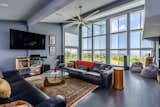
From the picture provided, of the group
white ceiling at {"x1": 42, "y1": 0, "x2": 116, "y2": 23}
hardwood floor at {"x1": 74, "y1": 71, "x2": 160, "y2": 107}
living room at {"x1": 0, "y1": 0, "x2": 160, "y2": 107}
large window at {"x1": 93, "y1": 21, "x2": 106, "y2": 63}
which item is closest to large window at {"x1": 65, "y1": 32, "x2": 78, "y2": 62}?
living room at {"x1": 0, "y1": 0, "x2": 160, "y2": 107}

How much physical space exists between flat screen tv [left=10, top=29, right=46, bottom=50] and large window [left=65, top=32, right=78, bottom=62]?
234 centimetres

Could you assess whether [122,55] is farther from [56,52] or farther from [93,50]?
[56,52]

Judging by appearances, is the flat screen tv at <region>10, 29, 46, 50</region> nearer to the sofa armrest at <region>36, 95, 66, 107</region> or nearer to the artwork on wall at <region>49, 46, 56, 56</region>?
the artwork on wall at <region>49, 46, 56, 56</region>

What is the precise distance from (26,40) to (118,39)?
238 inches

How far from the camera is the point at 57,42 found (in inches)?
375

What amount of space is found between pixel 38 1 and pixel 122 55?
21.2 ft

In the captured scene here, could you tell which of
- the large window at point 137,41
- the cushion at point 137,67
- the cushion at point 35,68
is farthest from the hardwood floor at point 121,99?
the large window at point 137,41

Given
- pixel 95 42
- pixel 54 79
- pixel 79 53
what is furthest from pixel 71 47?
pixel 54 79

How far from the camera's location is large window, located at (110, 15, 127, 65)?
8.66 metres

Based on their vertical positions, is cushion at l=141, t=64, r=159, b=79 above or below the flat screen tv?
below

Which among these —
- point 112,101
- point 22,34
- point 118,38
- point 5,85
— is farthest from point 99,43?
point 5,85

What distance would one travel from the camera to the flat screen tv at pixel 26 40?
6621 mm

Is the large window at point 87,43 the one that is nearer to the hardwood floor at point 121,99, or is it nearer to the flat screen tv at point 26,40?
the flat screen tv at point 26,40

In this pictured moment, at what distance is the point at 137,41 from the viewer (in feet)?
26.7
